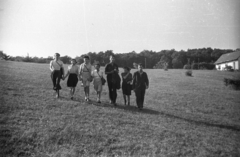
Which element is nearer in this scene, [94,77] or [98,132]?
[98,132]

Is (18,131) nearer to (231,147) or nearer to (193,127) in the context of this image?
(193,127)

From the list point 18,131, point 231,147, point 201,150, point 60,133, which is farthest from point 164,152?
point 18,131

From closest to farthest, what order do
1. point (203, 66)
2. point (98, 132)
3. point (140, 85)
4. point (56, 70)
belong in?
point (98, 132), point (56, 70), point (140, 85), point (203, 66)

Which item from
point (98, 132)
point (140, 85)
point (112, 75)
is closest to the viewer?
point (98, 132)

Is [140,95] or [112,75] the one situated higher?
[112,75]

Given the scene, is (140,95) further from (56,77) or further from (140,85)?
(56,77)

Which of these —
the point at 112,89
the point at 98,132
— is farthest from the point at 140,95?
the point at 98,132

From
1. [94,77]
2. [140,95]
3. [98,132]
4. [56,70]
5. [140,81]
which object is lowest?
[98,132]

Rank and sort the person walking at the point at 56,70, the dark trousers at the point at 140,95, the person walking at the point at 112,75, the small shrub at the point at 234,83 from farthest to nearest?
the small shrub at the point at 234,83 < the dark trousers at the point at 140,95 < the person walking at the point at 112,75 < the person walking at the point at 56,70

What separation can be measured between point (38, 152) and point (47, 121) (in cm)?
180

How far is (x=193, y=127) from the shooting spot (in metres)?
7.85

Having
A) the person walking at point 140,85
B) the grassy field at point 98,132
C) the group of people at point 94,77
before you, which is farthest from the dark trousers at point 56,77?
the person walking at point 140,85

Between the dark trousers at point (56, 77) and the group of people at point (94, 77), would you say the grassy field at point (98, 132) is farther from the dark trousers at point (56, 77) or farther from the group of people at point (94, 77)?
the group of people at point (94, 77)

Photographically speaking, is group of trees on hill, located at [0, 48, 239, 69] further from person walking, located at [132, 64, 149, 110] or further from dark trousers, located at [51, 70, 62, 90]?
dark trousers, located at [51, 70, 62, 90]
